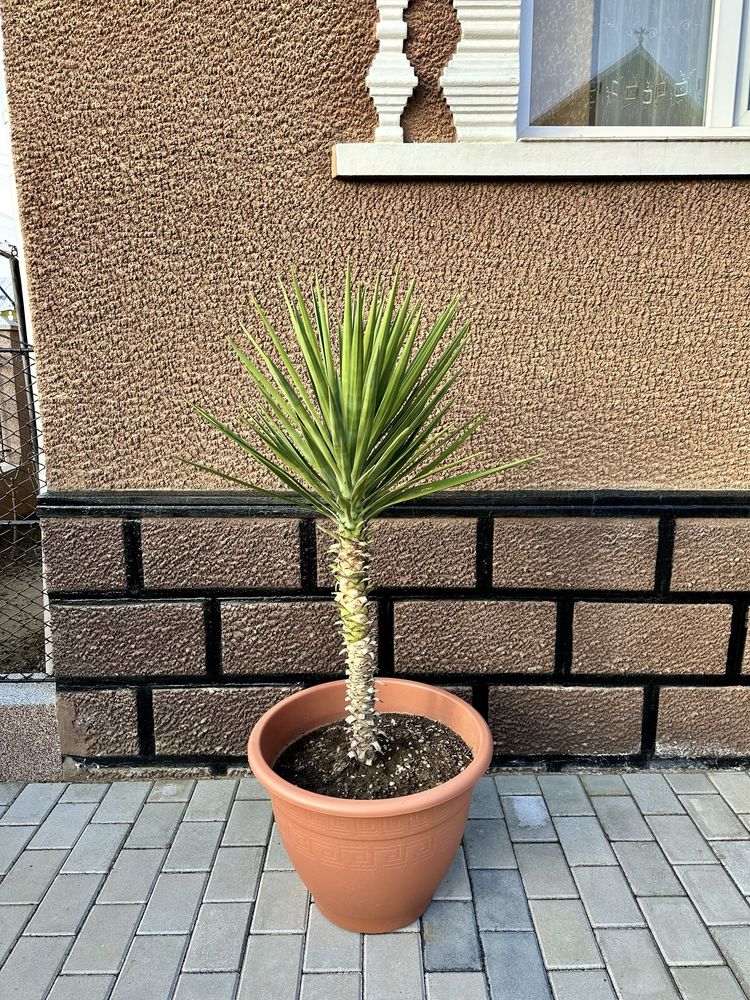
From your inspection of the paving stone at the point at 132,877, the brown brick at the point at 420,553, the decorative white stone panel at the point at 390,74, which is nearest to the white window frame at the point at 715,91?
the decorative white stone panel at the point at 390,74

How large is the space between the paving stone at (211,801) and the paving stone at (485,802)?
851 mm

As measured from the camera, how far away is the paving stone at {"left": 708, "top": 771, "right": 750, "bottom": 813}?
2.44m

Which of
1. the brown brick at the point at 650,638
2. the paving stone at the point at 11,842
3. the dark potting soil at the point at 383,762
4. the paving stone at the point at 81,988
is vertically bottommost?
the paving stone at the point at 81,988

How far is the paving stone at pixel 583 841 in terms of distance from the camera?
218 cm

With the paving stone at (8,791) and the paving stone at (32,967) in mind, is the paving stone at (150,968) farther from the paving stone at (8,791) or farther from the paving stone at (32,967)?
the paving stone at (8,791)

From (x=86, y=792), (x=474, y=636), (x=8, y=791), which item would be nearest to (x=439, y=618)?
(x=474, y=636)

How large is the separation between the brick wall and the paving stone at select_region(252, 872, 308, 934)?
59 centimetres

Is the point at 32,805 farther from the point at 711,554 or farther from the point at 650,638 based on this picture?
the point at 711,554

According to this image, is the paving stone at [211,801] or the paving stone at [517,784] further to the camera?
the paving stone at [517,784]

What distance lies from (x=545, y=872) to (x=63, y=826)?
1.58 meters

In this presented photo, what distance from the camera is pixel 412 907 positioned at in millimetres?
1902

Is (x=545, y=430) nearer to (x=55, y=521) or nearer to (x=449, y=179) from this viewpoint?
(x=449, y=179)

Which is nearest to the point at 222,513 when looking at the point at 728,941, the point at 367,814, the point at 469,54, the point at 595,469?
the point at 367,814

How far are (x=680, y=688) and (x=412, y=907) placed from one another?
1.31m
